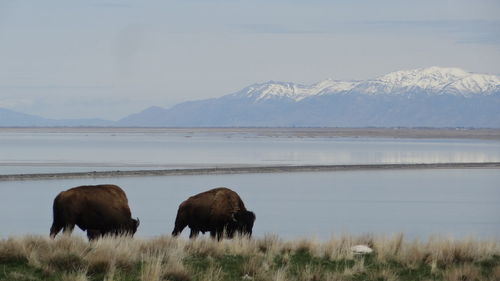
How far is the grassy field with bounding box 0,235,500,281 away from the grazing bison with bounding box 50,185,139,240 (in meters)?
0.74

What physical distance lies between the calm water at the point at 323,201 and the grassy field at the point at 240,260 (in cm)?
385

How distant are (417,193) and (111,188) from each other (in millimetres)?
28831

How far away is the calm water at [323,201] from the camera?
90.8 feet

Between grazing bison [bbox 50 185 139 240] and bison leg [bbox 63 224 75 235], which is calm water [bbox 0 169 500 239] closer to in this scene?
grazing bison [bbox 50 185 139 240]

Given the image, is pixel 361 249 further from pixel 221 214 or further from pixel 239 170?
pixel 239 170

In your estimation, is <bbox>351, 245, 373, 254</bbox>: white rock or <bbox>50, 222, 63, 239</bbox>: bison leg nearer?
<bbox>50, 222, 63, 239</bbox>: bison leg

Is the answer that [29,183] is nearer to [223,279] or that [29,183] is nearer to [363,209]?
[363,209]

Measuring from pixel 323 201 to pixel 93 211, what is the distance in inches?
912

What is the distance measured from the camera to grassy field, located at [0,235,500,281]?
11766mm

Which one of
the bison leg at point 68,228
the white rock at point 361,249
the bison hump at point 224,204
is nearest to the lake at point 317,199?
the white rock at point 361,249

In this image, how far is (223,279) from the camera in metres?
12.0

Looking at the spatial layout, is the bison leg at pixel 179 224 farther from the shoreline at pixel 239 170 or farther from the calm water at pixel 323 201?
the shoreline at pixel 239 170

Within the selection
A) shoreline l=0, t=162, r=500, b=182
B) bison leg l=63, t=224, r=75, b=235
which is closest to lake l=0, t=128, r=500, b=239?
shoreline l=0, t=162, r=500, b=182

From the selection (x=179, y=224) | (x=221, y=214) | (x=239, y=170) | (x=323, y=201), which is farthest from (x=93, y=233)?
(x=239, y=170)
